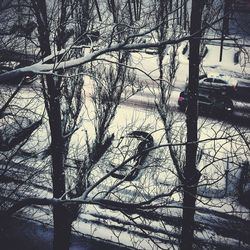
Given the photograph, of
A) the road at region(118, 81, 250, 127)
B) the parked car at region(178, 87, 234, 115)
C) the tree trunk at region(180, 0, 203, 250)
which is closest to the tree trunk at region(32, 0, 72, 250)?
the tree trunk at region(180, 0, 203, 250)

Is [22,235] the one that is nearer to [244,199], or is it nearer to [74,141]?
[74,141]

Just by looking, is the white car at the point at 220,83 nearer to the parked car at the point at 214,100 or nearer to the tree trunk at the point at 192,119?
the parked car at the point at 214,100

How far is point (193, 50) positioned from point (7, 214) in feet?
16.5

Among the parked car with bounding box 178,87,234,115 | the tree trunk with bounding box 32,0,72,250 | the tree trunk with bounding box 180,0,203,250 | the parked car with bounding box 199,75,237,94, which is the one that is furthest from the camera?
the parked car with bounding box 199,75,237,94

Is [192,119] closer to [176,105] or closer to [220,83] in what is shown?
[176,105]

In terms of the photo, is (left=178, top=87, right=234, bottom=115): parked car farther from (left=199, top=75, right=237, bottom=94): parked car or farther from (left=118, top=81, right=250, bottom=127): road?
(left=118, top=81, right=250, bottom=127): road

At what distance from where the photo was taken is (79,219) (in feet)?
40.6

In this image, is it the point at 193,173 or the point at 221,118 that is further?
the point at 221,118

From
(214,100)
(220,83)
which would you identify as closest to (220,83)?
(220,83)

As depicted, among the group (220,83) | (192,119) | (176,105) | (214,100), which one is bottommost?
(176,105)

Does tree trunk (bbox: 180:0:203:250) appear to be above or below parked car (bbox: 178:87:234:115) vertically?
above

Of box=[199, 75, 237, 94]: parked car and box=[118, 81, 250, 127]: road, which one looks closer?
box=[118, 81, 250, 127]: road

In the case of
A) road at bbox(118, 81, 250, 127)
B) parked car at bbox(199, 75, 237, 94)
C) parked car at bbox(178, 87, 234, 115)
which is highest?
parked car at bbox(199, 75, 237, 94)

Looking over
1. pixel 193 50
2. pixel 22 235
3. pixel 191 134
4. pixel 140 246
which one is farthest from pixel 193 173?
pixel 22 235
